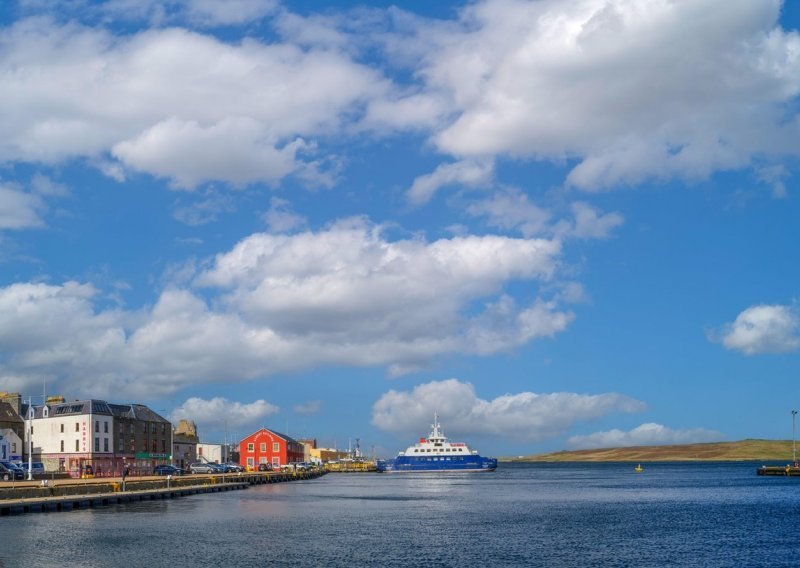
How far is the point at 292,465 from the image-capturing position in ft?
622

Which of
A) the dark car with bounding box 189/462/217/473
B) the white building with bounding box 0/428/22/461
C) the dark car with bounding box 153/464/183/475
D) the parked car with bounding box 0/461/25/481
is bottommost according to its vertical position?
the dark car with bounding box 189/462/217/473

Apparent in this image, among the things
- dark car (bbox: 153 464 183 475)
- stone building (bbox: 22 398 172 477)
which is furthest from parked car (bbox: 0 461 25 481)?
dark car (bbox: 153 464 183 475)

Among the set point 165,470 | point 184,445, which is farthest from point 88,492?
point 184,445

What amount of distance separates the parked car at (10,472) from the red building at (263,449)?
80.4 meters

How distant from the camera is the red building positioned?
18812 cm

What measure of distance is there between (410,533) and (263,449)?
426ft

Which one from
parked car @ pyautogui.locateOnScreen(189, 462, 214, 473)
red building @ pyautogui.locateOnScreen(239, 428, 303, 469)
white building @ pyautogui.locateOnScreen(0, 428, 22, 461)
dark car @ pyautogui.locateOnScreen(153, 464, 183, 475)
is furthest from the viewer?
red building @ pyautogui.locateOnScreen(239, 428, 303, 469)

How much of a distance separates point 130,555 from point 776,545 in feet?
Result: 131

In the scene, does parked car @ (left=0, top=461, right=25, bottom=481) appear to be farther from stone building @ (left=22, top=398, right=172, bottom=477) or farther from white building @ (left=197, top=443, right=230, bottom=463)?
white building @ (left=197, top=443, right=230, bottom=463)

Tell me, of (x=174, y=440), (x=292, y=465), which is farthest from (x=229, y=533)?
(x=292, y=465)

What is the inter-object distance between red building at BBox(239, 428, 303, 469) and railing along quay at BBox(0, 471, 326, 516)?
6329 centimetres

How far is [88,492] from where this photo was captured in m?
87.1

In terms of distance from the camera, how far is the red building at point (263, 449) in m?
188

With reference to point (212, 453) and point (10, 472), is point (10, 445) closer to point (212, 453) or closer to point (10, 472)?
point (10, 472)
